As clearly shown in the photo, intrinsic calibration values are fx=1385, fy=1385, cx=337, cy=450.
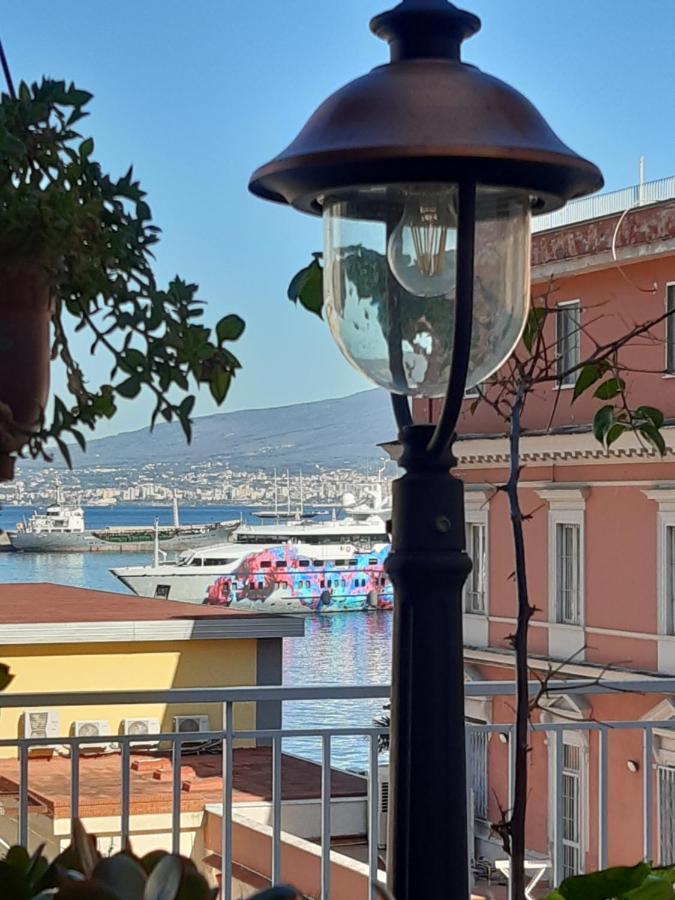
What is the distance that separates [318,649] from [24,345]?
4135cm

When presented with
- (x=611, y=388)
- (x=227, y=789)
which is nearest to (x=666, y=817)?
(x=227, y=789)

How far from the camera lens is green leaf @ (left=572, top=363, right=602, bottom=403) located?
6.53ft

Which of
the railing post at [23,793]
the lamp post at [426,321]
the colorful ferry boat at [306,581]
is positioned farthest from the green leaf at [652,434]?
the colorful ferry boat at [306,581]

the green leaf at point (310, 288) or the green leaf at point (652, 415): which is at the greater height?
the green leaf at point (310, 288)

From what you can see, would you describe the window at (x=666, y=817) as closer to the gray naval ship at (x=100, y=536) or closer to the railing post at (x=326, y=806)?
the railing post at (x=326, y=806)

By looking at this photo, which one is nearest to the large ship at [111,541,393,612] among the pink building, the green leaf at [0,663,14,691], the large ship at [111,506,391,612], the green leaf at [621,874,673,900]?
the large ship at [111,506,391,612]

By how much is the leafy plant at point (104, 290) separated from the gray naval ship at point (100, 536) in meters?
63.7

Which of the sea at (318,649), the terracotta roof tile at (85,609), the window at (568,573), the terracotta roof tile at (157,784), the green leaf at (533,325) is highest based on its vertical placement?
the green leaf at (533,325)

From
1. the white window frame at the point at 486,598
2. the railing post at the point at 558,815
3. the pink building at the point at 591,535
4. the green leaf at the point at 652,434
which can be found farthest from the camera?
the white window frame at the point at 486,598

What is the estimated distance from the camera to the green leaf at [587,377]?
6.53 ft

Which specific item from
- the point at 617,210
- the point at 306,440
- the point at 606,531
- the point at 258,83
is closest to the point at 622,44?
the point at 617,210

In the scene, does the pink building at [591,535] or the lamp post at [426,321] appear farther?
the pink building at [591,535]

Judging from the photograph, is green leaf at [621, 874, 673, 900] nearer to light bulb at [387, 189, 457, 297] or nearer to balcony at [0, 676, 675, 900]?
balcony at [0, 676, 675, 900]

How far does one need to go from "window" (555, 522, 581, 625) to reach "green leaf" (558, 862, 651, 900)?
549 inches
